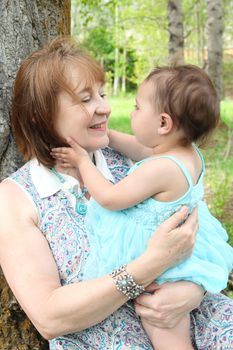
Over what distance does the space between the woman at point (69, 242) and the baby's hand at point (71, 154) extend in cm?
3

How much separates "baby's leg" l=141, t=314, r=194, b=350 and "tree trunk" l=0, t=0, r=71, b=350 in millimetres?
634

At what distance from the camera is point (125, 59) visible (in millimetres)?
33969

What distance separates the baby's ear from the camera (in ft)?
6.39

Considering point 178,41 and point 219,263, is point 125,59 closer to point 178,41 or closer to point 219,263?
point 178,41

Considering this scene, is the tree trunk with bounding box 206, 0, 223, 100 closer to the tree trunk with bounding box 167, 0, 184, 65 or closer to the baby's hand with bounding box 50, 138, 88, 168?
the tree trunk with bounding box 167, 0, 184, 65

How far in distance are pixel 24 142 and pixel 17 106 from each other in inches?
6.0

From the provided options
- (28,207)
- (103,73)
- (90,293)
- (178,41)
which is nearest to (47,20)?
(103,73)

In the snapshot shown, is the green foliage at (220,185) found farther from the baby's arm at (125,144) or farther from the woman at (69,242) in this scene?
the woman at (69,242)

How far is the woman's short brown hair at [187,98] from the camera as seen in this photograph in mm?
1912

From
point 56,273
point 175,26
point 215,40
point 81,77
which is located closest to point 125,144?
point 81,77

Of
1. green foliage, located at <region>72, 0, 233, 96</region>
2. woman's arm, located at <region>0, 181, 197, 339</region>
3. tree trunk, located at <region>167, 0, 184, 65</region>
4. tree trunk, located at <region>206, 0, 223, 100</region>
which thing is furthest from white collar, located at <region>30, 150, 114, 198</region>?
green foliage, located at <region>72, 0, 233, 96</region>

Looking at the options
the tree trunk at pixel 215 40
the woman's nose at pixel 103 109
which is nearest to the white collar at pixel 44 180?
the woman's nose at pixel 103 109

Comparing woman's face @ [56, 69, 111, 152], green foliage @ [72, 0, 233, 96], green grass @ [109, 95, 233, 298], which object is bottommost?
green foliage @ [72, 0, 233, 96]

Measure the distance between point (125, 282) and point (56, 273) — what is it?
0.28 m
